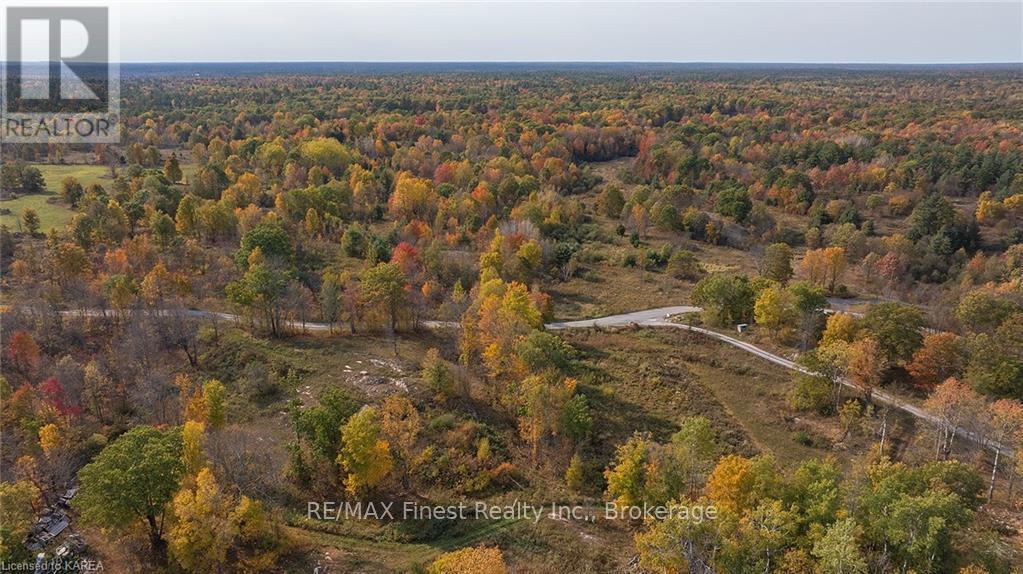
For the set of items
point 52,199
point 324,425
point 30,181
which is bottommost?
point 324,425

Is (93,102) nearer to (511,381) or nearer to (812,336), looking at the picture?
(511,381)

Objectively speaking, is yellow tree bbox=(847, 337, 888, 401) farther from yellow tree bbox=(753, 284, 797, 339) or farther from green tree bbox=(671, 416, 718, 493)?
green tree bbox=(671, 416, 718, 493)

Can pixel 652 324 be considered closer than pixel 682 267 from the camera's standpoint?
Yes

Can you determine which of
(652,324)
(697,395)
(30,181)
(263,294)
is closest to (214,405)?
(263,294)

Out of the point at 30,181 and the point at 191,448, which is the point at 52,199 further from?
the point at 191,448

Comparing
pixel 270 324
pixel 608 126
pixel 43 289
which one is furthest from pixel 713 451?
pixel 608 126
